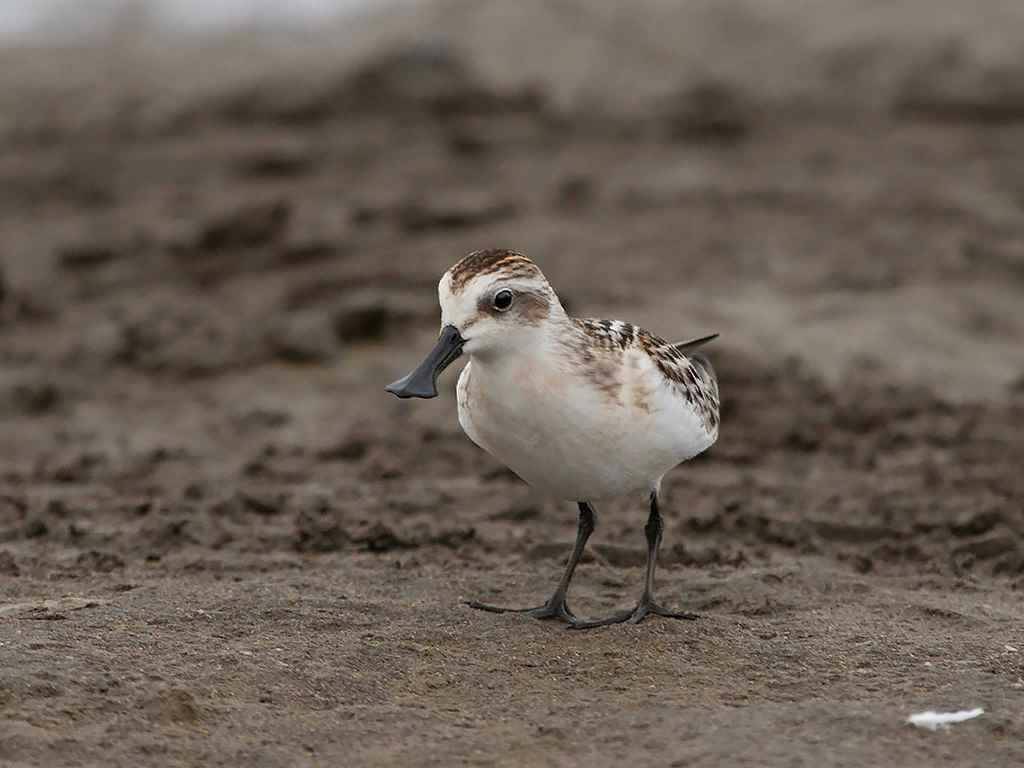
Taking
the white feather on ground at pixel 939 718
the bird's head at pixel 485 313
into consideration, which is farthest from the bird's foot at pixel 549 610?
the white feather on ground at pixel 939 718

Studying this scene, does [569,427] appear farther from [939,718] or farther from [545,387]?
[939,718]

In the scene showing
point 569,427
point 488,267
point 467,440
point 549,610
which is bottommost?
point 549,610

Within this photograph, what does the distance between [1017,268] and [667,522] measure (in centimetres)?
460

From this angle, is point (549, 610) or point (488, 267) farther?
point (549, 610)

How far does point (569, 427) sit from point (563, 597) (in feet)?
2.87

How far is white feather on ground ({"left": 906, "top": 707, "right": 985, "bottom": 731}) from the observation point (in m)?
4.61

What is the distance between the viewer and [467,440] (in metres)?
8.62

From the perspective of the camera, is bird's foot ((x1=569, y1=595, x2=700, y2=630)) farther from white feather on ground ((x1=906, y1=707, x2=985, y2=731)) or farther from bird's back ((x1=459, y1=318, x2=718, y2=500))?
white feather on ground ((x1=906, y1=707, x2=985, y2=731))

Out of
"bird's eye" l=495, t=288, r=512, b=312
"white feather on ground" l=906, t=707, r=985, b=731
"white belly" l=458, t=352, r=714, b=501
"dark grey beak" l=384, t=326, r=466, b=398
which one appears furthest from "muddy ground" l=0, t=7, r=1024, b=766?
"bird's eye" l=495, t=288, r=512, b=312

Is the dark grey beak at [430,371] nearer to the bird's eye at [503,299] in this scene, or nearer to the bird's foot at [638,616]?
the bird's eye at [503,299]

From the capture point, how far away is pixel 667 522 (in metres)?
7.43

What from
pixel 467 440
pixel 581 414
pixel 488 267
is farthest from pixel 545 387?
pixel 467 440

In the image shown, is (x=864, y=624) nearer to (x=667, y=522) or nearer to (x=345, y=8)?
(x=667, y=522)

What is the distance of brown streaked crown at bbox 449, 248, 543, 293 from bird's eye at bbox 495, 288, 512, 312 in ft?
0.19
